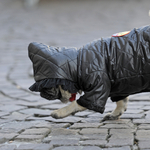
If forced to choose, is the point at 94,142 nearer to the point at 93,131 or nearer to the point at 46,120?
the point at 93,131

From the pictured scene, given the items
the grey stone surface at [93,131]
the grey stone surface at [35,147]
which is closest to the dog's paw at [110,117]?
the grey stone surface at [93,131]

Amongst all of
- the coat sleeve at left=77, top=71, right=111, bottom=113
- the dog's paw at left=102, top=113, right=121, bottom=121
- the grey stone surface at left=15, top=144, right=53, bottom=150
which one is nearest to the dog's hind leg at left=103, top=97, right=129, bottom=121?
the dog's paw at left=102, top=113, right=121, bottom=121

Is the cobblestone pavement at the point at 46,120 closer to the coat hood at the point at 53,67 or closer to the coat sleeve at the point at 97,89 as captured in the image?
the coat sleeve at the point at 97,89

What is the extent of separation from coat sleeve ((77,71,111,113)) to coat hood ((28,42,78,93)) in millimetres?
170

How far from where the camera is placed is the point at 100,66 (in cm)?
310

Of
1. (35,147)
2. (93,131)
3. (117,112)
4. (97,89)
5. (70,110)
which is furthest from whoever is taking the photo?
(117,112)

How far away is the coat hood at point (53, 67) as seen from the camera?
10.2 ft

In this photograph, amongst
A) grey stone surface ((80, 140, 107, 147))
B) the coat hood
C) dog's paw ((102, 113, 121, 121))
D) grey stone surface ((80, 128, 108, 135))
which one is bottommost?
dog's paw ((102, 113, 121, 121))

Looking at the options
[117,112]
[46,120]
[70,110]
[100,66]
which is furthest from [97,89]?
[46,120]

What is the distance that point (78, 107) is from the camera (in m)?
3.27

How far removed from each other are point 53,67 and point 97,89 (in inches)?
18.6

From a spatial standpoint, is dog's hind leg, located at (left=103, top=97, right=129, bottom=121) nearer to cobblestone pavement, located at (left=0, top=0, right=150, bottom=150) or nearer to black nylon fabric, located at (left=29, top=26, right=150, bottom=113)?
cobblestone pavement, located at (left=0, top=0, right=150, bottom=150)

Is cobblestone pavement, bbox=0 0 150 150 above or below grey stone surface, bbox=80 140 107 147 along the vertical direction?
below

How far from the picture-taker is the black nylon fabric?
10.1 ft
